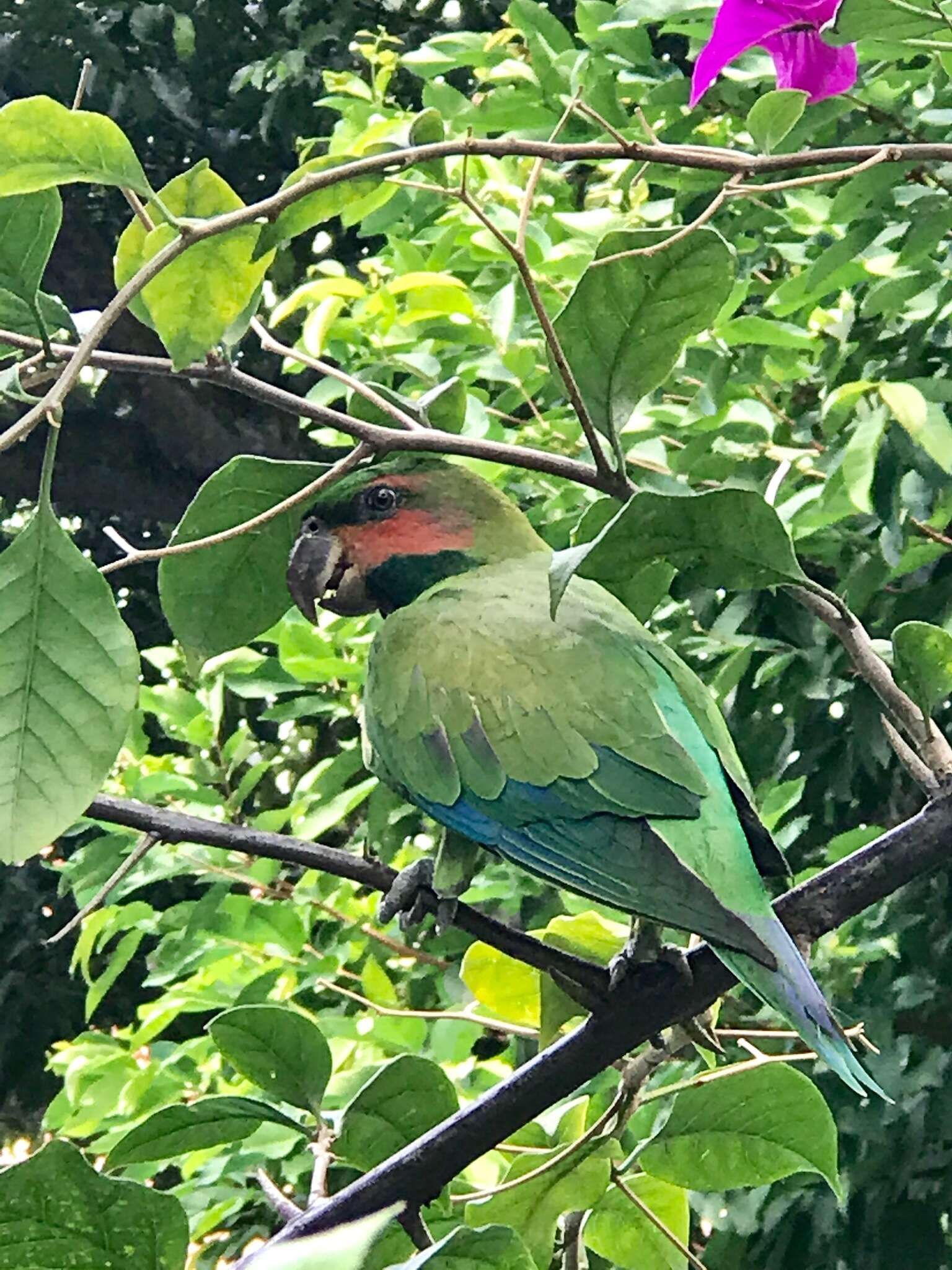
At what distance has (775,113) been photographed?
0.40m

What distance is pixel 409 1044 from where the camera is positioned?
0.88 m

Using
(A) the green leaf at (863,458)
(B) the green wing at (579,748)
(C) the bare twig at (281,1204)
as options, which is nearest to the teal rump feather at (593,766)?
(B) the green wing at (579,748)

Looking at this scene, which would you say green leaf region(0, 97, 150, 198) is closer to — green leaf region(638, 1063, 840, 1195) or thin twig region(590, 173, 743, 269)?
thin twig region(590, 173, 743, 269)

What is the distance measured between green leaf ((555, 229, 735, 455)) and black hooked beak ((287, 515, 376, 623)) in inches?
4.1

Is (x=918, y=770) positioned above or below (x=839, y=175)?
below

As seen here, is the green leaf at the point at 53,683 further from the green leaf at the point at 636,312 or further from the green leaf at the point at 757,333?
the green leaf at the point at 757,333

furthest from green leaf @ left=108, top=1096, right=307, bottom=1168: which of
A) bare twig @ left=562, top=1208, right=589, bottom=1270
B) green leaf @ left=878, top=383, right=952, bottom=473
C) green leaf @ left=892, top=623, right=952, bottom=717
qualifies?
green leaf @ left=878, top=383, right=952, bottom=473

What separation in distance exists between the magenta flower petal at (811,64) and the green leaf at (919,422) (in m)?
0.24

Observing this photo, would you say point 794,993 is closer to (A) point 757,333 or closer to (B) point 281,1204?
(B) point 281,1204

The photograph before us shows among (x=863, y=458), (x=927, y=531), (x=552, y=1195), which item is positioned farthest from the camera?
(x=927, y=531)

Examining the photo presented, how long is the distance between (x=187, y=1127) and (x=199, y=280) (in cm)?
23

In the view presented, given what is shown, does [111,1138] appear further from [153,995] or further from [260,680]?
[153,995]

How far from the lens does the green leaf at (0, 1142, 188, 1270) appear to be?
27 centimetres

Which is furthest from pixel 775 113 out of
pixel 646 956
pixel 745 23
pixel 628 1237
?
pixel 628 1237
